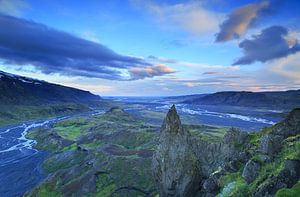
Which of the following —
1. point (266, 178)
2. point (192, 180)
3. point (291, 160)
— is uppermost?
point (291, 160)

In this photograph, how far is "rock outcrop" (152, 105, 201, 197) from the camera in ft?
134

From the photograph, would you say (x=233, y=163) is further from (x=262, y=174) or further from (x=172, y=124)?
(x=172, y=124)

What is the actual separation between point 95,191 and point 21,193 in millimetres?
31680

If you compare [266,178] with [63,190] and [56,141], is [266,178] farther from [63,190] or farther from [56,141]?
[56,141]

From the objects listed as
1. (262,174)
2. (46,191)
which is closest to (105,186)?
(46,191)

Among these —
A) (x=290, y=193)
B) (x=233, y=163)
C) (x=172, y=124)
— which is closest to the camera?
(x=290, y=193)

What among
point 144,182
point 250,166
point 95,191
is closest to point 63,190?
point 95,191

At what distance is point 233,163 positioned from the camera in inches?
1471

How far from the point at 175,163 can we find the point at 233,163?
7947 millimetres

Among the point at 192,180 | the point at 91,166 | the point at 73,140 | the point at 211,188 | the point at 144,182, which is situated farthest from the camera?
the point at 73,140

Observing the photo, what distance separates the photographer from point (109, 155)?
12781cm

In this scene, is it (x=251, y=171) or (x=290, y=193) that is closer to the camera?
(x=290, y=193)

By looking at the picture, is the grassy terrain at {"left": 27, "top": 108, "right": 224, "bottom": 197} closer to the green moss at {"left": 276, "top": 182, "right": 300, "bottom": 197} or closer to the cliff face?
the cliff face

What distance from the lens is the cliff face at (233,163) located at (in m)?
28.7
